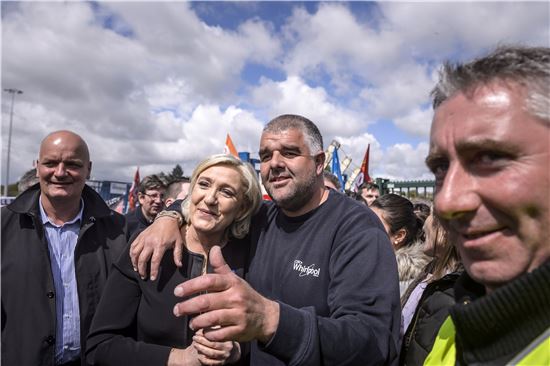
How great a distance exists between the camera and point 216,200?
250 cm

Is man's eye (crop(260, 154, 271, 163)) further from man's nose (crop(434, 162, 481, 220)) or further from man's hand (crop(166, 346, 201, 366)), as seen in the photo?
man's nose (crop(434, 162, 481, 220))

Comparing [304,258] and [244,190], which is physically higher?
[244,190]

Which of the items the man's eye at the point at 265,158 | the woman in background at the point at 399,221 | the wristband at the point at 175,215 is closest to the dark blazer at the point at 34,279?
the wristband at the point at 175,215

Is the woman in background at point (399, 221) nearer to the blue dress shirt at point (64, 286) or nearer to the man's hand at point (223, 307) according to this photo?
the blue dress shirt at point (64, 286)

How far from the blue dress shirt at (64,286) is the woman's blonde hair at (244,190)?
106cm

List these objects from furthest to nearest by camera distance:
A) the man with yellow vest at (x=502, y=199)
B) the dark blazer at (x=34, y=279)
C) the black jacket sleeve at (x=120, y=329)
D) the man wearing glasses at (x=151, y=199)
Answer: the man wearing glasses at (x=151, y=199), the dark blazer at (x=34, y=279), the black jacket sleeve at (x=120, y=329), the man with yellow vest at (x=502, y=199)

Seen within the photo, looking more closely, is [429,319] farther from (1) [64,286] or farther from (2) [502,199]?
(1) [64,286]

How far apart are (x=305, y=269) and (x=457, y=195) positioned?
122 centimetres

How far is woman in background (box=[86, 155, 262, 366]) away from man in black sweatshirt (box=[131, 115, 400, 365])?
109 mm

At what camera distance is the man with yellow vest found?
0.89 metres

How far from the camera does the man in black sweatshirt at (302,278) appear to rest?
1170mm

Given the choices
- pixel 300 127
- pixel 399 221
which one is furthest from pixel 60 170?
pixel 399 221

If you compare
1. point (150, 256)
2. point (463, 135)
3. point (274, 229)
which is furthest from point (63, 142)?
point (463, 135)

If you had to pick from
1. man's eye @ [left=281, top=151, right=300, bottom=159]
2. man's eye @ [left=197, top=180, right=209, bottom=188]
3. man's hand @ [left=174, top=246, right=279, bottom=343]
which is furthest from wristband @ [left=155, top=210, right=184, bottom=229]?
man's hand @ [left=174, top=246, right=279, bottom=343]
